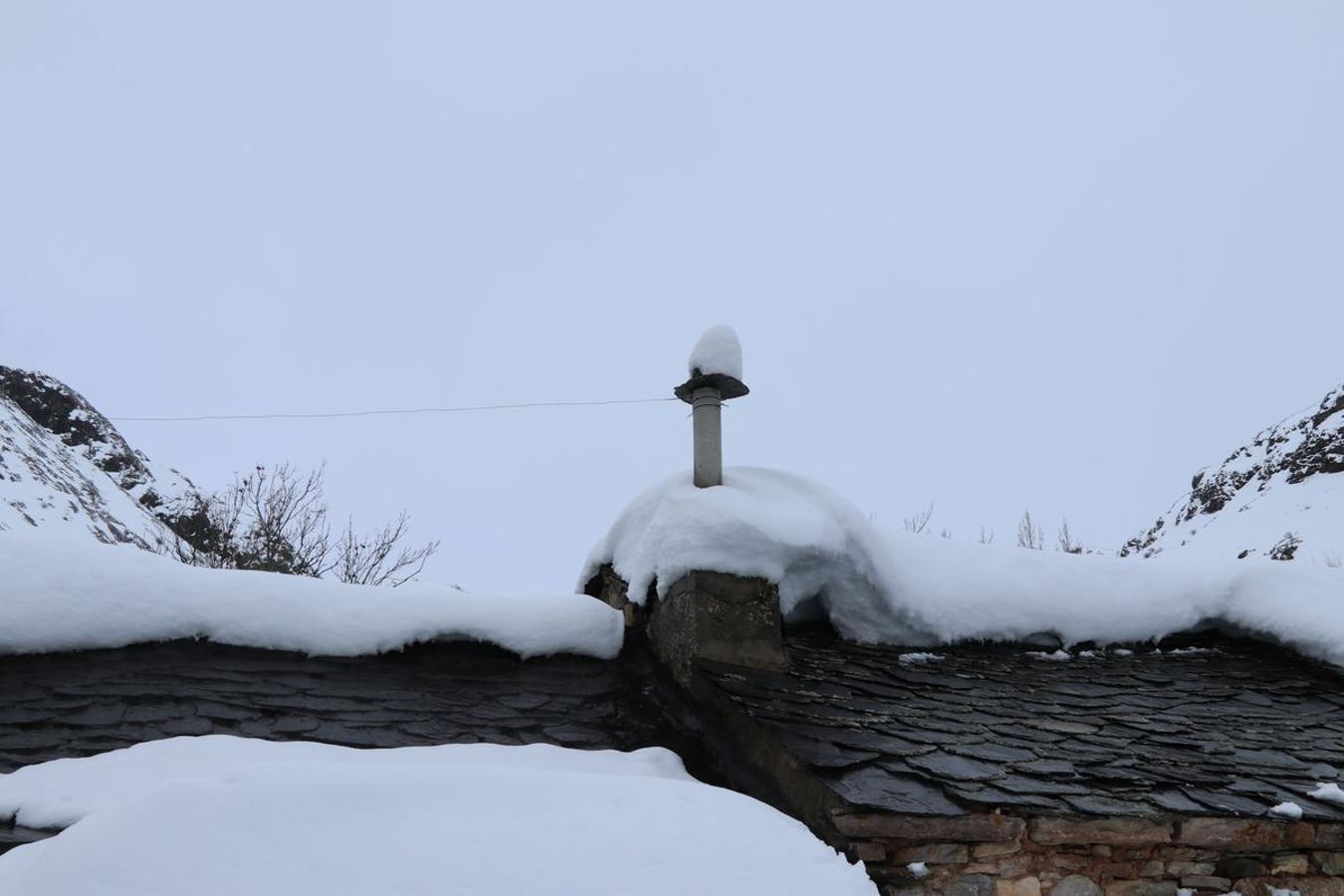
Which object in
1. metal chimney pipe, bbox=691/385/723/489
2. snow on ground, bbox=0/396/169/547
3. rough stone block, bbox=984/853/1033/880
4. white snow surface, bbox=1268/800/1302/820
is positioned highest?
snow on ground, bbox=0/396/169/547

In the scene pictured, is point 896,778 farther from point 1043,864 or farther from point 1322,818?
point 1322,818

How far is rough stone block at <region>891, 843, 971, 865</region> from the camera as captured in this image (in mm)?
2934

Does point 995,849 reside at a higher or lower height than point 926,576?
lower

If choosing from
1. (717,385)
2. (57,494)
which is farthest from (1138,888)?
(57,494)

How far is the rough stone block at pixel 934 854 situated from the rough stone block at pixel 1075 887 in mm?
402

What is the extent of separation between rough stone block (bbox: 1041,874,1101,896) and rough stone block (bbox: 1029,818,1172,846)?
0.16 metres

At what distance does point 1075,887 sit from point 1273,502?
2894 centimetres

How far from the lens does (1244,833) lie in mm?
3213

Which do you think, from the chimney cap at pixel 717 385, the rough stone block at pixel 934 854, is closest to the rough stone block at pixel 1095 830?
the rough stone block at pixel 934 854

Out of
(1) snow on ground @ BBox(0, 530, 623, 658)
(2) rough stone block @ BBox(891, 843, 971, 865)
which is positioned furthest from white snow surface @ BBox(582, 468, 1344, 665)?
(2) rough stone block @ BBox(891, 843, 971, 865)

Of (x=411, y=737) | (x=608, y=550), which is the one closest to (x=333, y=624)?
(x=411, y=737)

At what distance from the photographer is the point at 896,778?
303 cm

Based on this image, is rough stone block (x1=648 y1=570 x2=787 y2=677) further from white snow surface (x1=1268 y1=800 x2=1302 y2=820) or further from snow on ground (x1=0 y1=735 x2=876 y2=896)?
white snow surface (x1=1268 y1=800 x2=1302 y2=820)

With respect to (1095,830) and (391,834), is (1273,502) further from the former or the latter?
(391,834)
